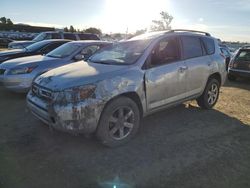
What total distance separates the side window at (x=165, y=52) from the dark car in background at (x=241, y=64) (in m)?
6.21

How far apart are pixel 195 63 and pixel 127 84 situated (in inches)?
81.7

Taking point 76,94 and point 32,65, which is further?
point 32,65

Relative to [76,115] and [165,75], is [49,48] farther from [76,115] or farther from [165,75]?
[76,115]

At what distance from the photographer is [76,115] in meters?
3.83

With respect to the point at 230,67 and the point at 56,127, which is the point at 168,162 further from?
the point at 230,67

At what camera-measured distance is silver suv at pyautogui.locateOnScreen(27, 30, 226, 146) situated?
3902 millimetres

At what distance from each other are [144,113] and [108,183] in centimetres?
165

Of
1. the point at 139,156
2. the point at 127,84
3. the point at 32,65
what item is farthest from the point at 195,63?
the point at 32,65

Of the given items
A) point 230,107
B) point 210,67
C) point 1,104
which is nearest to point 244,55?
point 230,107

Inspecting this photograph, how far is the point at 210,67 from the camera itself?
6148mm

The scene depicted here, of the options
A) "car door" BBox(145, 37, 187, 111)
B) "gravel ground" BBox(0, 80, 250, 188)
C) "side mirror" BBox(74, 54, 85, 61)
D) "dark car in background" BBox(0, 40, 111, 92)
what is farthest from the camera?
"side mirror" BBox(74, 54, 85, 61)

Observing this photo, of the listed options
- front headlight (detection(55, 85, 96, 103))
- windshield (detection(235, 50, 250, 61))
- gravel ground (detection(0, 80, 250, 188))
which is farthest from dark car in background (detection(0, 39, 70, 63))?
windshield (detection(235, 50, 250, 61))

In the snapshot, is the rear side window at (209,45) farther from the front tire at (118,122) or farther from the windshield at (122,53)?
the front tire at (118,122)

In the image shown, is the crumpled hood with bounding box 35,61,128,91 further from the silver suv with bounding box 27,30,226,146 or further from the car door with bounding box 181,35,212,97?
the car door with bounding box 181,35,212,97
